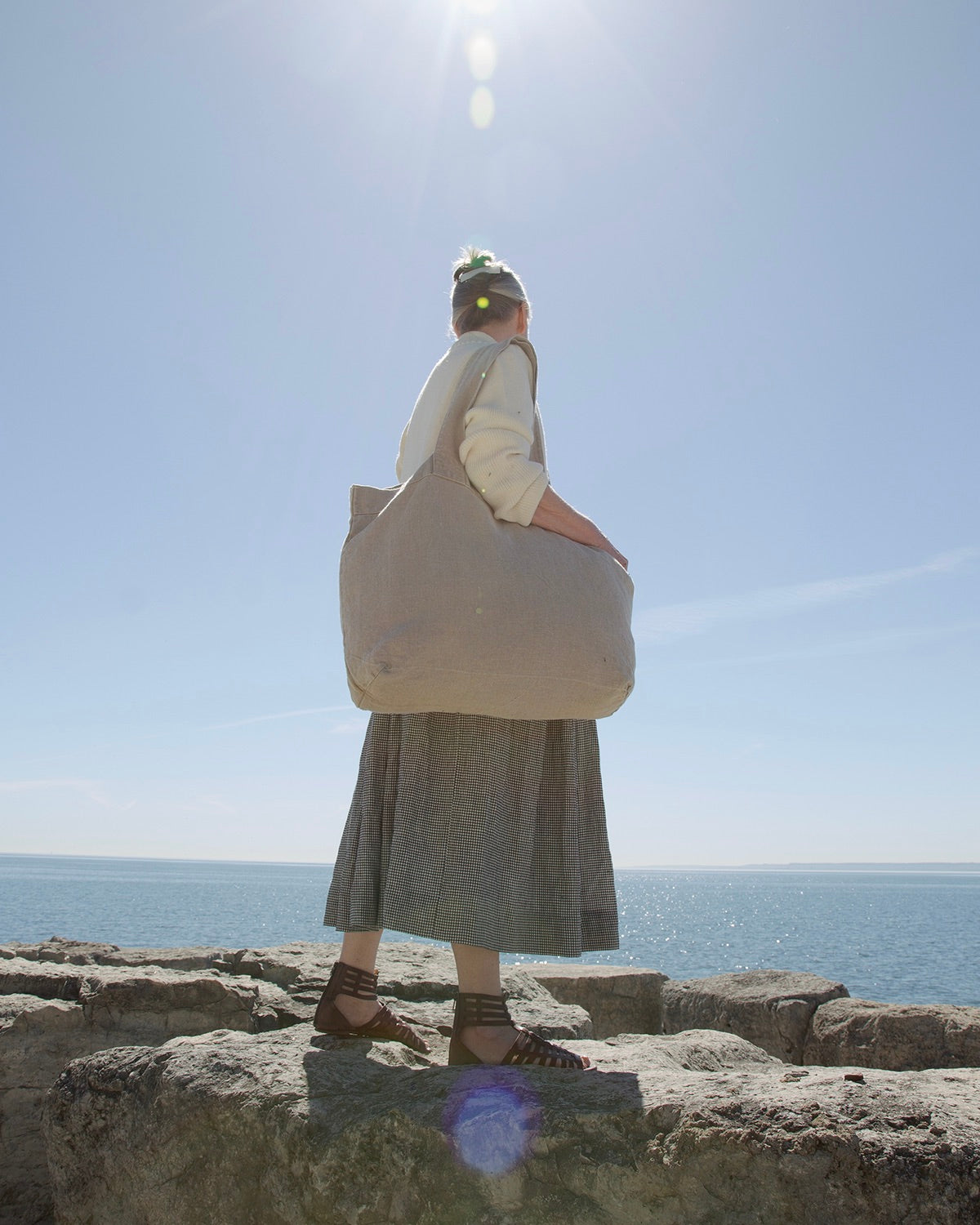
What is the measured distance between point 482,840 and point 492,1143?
0.74m

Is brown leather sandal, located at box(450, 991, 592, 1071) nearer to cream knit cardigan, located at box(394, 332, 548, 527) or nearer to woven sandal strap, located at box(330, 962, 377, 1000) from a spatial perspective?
woven sandal strap, located at box(330, 962, 377, 1000)

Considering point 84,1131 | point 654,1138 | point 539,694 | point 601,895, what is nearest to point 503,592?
point 539,694

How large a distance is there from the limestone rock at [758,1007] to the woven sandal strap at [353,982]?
2.88m

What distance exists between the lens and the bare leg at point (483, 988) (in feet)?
6.91

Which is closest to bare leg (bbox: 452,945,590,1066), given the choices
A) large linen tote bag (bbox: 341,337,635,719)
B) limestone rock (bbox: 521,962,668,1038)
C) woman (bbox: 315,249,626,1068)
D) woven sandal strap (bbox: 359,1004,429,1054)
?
woman (bbox: 315,249,626,1068)

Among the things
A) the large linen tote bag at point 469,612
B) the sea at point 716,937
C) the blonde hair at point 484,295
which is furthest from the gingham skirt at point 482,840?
the sea at point 716,937

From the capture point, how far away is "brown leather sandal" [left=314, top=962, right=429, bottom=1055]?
2.43 meters

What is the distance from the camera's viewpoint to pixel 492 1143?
A: 1610mm

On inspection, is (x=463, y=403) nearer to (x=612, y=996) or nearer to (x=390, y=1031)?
(x=390, y=1031)

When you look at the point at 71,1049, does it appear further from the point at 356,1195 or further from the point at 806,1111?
the point at 806,1111

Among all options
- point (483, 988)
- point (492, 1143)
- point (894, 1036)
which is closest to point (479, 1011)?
point (483, 988)

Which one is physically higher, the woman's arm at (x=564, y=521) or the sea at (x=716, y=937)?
the woman's arm at (x=564, y=521)

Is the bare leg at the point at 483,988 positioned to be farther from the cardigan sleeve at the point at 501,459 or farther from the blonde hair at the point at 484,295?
the blonde hair at the point at 484,295

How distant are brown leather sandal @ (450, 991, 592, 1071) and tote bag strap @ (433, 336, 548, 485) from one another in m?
1.28
